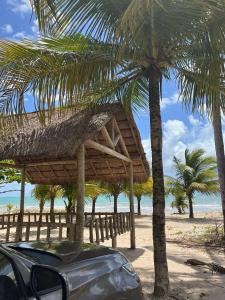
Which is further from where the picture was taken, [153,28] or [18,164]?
[18,164]

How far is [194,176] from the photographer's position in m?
30.4

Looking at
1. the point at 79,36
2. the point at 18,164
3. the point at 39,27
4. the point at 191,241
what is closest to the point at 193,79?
the point at 79,36

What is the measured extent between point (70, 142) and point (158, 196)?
2577mm

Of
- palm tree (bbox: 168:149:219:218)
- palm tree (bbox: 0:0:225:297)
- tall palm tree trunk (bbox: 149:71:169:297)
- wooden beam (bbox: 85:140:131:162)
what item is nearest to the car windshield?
palm tree (bbox: 0:0:225:297)

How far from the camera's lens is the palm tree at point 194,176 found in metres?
29.4

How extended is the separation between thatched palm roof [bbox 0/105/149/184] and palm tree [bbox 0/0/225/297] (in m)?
1.18

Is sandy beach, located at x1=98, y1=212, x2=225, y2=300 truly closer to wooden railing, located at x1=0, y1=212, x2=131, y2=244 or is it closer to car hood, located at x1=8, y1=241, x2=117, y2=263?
wooden railing, located at x1=0, y1=212, x2=131, y2=244

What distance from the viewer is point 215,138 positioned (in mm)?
12398

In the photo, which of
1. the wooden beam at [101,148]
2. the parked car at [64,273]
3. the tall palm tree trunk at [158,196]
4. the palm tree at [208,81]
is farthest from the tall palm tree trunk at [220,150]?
the parked car at [64,273]

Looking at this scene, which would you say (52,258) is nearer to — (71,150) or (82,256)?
(82,256)

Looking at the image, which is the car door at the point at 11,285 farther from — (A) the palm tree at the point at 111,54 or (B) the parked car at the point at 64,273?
(A) the palm tree at the point at 111,54

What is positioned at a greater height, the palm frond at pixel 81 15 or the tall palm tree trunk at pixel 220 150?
the palm frond at pixel 81 15

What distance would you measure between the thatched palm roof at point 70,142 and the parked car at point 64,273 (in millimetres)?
5138

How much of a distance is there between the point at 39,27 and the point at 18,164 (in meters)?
6.87
